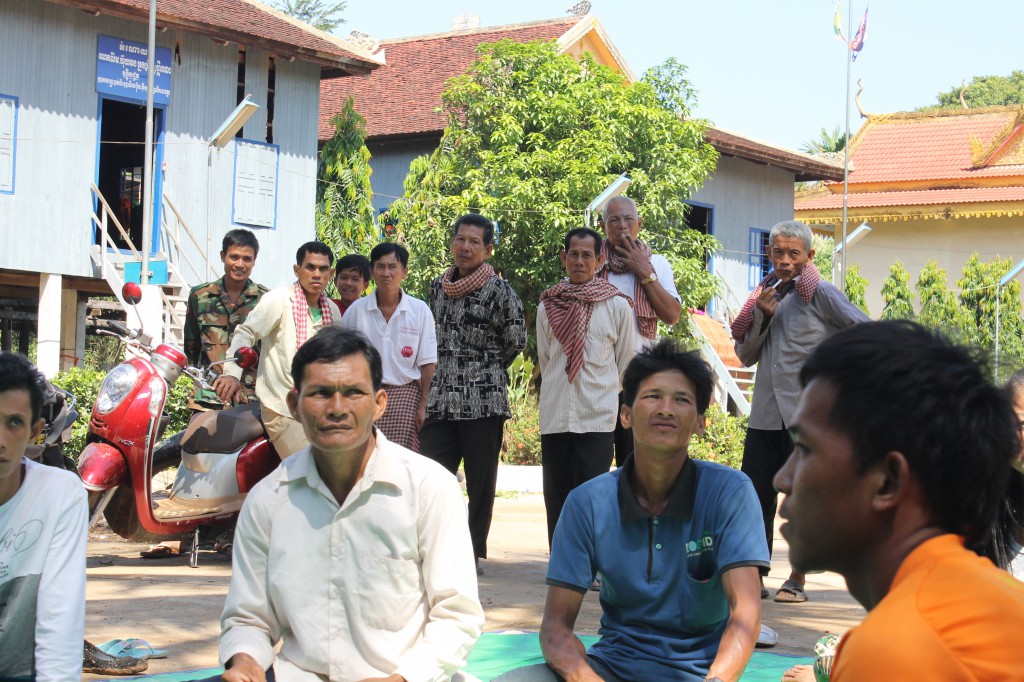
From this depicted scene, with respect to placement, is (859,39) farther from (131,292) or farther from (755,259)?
(131,292)

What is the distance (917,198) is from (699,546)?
29172mm

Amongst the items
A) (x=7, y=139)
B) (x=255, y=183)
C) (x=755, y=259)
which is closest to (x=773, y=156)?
(x=755, y=259)

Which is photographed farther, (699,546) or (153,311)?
(153,311)

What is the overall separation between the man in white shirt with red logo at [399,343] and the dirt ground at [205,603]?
3.48ft

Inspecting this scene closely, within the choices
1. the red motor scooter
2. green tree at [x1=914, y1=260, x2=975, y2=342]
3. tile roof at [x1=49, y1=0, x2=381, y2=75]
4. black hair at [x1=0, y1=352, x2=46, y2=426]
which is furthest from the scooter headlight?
green tree at [x1=914, y1=260, x2=975, y2=342]

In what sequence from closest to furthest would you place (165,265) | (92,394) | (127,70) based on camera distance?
(92,394) < (165,265) < (127,70)

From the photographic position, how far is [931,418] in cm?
161

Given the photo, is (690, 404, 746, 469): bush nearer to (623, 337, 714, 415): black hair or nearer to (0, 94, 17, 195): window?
(0, 94, 17, 195): window

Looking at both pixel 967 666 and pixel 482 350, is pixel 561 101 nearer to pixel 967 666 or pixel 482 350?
pixel 482 350

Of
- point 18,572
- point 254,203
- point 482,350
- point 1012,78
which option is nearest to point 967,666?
point 18,572

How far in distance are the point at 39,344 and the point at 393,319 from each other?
1014 cm

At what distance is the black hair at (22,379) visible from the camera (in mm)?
3438

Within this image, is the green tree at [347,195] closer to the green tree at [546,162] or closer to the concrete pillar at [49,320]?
the green tree at [546,162]

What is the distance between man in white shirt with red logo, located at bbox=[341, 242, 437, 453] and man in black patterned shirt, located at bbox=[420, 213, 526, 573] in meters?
0.07
